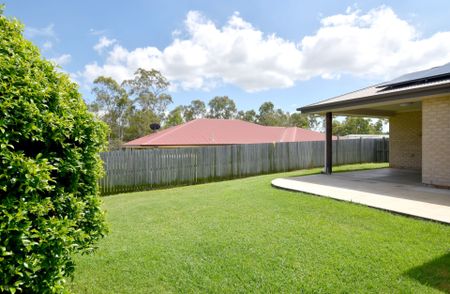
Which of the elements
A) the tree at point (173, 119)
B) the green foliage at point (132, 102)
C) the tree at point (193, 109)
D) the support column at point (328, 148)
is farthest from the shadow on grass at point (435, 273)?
the tree at point (193, 109)

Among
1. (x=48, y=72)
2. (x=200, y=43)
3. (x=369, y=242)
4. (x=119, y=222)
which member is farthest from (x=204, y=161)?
(x=200, y=43)

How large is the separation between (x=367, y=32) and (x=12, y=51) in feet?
44.4

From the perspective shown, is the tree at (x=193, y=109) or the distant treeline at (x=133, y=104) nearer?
the distant treeline at (x=133, y=104)

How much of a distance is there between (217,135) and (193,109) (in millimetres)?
26861

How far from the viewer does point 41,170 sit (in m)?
2.08

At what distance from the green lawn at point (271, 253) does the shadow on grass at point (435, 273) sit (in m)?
0.01

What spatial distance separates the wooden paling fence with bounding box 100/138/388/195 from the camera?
10305 mm

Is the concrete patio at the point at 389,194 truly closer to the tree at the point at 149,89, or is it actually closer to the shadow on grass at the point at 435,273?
the shadow on grass at the point at 435,273

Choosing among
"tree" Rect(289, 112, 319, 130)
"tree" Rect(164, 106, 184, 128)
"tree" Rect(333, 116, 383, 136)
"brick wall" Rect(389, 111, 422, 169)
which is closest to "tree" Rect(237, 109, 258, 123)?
"tree" Rect(289, 112, 319, 130)

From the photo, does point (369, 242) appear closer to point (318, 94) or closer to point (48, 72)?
point (48, 72)

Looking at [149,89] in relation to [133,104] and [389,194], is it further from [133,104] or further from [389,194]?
[389,194]

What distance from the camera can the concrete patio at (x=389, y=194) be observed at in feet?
18.0

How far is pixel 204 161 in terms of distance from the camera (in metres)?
12.2

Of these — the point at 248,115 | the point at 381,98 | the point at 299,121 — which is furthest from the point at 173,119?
the point at 381,98
